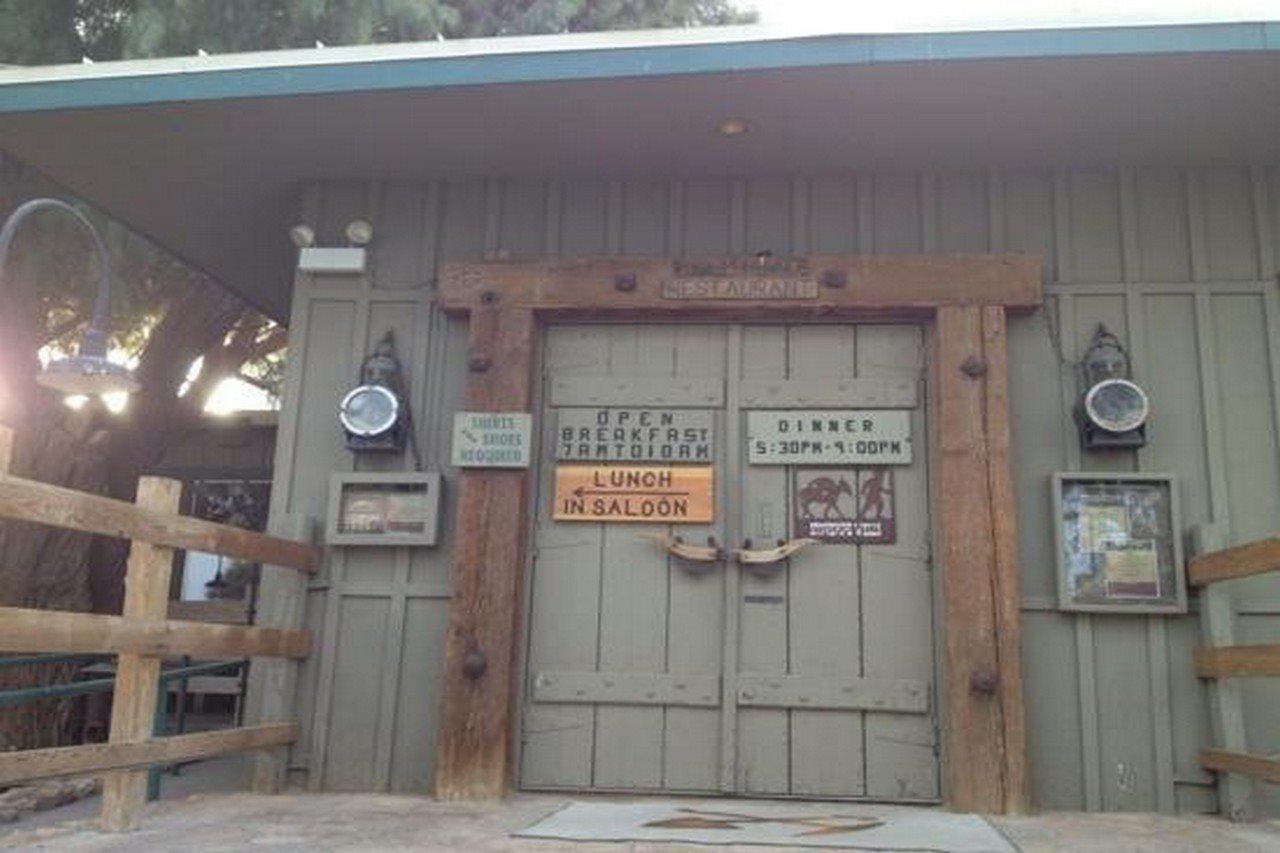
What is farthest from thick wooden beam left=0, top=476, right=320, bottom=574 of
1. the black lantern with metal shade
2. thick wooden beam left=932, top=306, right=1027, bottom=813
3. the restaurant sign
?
Answer: the black lantern with metal shade

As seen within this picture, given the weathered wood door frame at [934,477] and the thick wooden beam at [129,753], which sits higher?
the weathered wood door frame at [934,477]

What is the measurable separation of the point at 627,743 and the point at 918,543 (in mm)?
1415

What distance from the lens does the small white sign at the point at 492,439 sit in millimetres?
4762

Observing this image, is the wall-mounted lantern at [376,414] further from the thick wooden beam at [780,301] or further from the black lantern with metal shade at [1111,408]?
the black lantern with metal shade at [1111,408]

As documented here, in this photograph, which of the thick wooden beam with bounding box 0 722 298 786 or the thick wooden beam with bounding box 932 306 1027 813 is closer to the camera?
the thick wooden beam with bounding box 0 722 298 786

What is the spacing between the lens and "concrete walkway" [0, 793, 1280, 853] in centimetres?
354

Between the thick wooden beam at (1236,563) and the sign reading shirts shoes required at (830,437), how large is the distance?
115 cm

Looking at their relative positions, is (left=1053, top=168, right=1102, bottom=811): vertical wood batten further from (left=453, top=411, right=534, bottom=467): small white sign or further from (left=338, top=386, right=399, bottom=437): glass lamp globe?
(left=338, top=386, right=399, bottom=437): glass lamp globe

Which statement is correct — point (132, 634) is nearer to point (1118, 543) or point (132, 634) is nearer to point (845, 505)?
point (845, 505)

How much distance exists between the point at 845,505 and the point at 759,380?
0.63 m

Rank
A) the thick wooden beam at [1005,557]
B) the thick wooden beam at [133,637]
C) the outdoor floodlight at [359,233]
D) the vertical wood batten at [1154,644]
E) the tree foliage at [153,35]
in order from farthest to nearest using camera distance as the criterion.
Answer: the tree foliage at [153,35] < the outdoor floodlight at [359,233] < the vertical wood batten at [1154,644] < the thick wooden beam at [1005,557] < the thick wooden beam at [133,637]

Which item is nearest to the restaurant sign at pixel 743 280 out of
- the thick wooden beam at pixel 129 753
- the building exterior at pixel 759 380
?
the building exterior at pixel 759 380

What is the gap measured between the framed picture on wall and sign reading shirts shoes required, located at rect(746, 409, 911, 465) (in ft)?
2.13

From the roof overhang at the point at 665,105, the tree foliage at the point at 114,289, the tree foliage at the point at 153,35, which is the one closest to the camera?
the roof overhang at the point at 665,105
